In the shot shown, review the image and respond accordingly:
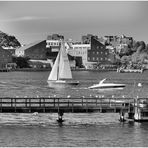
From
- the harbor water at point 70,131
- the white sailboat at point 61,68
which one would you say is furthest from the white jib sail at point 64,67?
the harbor water at point 70,131

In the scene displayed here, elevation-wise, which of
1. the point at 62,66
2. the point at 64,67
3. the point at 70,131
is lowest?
the point at 70,131

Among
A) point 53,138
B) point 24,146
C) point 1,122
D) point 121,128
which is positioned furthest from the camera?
point 1,122

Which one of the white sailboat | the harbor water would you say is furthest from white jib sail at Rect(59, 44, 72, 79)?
the harbor water

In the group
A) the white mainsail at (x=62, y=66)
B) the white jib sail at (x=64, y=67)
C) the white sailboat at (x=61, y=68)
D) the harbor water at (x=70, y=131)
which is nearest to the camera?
the harbor water at (x=70, y=131)

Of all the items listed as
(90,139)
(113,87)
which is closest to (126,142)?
(90,139)

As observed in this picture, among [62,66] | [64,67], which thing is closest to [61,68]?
[64,67]

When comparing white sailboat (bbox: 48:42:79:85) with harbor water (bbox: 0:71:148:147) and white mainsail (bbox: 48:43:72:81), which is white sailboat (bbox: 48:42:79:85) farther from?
harbor water (bbox: 0:71:148:147)

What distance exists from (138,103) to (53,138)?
37.3 feet

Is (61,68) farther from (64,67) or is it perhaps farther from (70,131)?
(70,131)

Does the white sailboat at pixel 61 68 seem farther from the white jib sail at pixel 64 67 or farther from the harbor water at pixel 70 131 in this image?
the harbor water at pixel 70 131

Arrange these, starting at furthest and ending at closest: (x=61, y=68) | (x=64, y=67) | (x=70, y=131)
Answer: (x=61, y=68) < (x=64, y=67) < (x=70, y=131)

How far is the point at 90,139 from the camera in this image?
4106cm

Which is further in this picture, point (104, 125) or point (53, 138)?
point (104, 125)

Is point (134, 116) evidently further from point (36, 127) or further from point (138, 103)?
point (36, 127)
